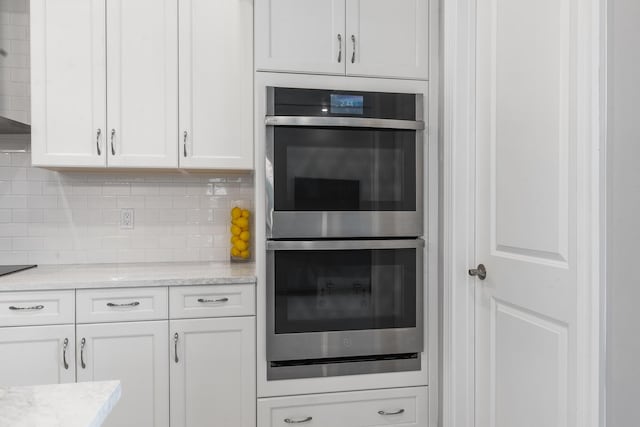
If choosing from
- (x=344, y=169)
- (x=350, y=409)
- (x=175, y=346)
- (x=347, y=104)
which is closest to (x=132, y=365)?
(x=175, y=346)

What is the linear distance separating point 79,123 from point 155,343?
1.07 meters

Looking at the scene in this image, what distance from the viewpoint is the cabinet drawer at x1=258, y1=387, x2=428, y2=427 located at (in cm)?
194

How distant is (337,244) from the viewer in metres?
1.93

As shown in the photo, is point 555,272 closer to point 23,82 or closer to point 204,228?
point 204,228

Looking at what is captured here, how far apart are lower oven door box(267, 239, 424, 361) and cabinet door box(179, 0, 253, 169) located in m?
0.60

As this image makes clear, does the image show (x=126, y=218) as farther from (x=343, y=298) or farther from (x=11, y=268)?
(x=343, y=298)

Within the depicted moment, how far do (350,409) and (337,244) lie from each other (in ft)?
2.42

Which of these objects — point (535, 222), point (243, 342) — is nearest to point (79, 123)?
point (243, 342)

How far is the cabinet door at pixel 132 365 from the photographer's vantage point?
184 centimetres

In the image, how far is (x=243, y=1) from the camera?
2.18m

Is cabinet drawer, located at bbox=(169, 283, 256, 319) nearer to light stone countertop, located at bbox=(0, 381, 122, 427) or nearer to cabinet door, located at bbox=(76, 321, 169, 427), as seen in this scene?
cabinet door, located at bbox=(76, 321, 169, 427)

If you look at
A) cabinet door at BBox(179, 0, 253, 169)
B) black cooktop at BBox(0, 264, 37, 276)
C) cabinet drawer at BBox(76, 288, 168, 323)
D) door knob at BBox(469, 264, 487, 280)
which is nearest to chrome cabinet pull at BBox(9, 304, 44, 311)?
cabinet drawer at BBox(76, 288, 168, 323)

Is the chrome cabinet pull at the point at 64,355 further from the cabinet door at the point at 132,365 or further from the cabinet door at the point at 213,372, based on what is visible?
the cabinet door at the point at 213,372

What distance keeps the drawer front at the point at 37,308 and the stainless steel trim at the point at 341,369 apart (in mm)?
869
